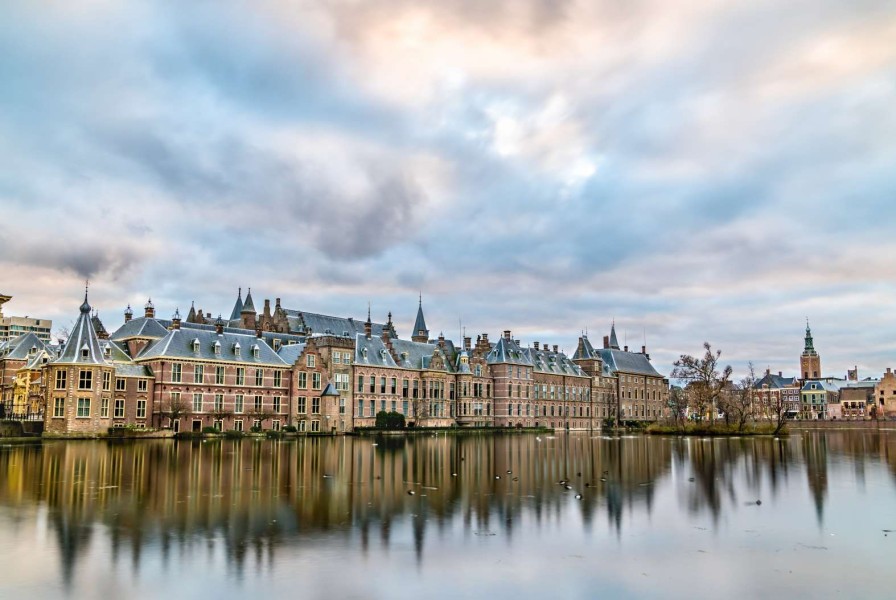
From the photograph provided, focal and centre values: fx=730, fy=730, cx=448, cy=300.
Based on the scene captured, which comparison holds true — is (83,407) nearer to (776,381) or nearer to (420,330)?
(420,330)

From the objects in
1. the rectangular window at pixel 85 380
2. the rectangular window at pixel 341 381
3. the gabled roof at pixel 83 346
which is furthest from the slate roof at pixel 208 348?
the rectangular window at pixel 341 381

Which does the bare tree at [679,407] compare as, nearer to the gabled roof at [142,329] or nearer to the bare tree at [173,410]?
the bare tree at [173,410]

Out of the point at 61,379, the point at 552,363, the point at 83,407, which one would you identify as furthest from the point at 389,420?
the point at 552,363

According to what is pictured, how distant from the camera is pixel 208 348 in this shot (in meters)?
66.9

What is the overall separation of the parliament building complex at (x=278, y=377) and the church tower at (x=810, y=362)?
8392cm

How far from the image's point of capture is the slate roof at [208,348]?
64.3 meters

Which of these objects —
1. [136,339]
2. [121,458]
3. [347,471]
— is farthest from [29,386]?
[347,471]

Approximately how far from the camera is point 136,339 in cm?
6812

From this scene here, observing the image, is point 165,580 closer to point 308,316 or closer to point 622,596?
point 622,596

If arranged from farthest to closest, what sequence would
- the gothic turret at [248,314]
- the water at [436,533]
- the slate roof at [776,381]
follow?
the slate roof at [776,381] → the gothic turret at [248,314] → the water at [436,533]

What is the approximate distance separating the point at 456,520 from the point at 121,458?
2344 cm

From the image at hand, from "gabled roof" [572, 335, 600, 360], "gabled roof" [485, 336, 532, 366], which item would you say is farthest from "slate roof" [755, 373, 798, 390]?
"gabled roof" [485, 336, 532, 366]

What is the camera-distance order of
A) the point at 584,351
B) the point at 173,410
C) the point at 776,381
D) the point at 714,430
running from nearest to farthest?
the point at 173,410 < the point at 714,430 < the point at 584,351 < the point at 776,381

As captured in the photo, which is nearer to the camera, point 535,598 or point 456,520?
point 535,598
